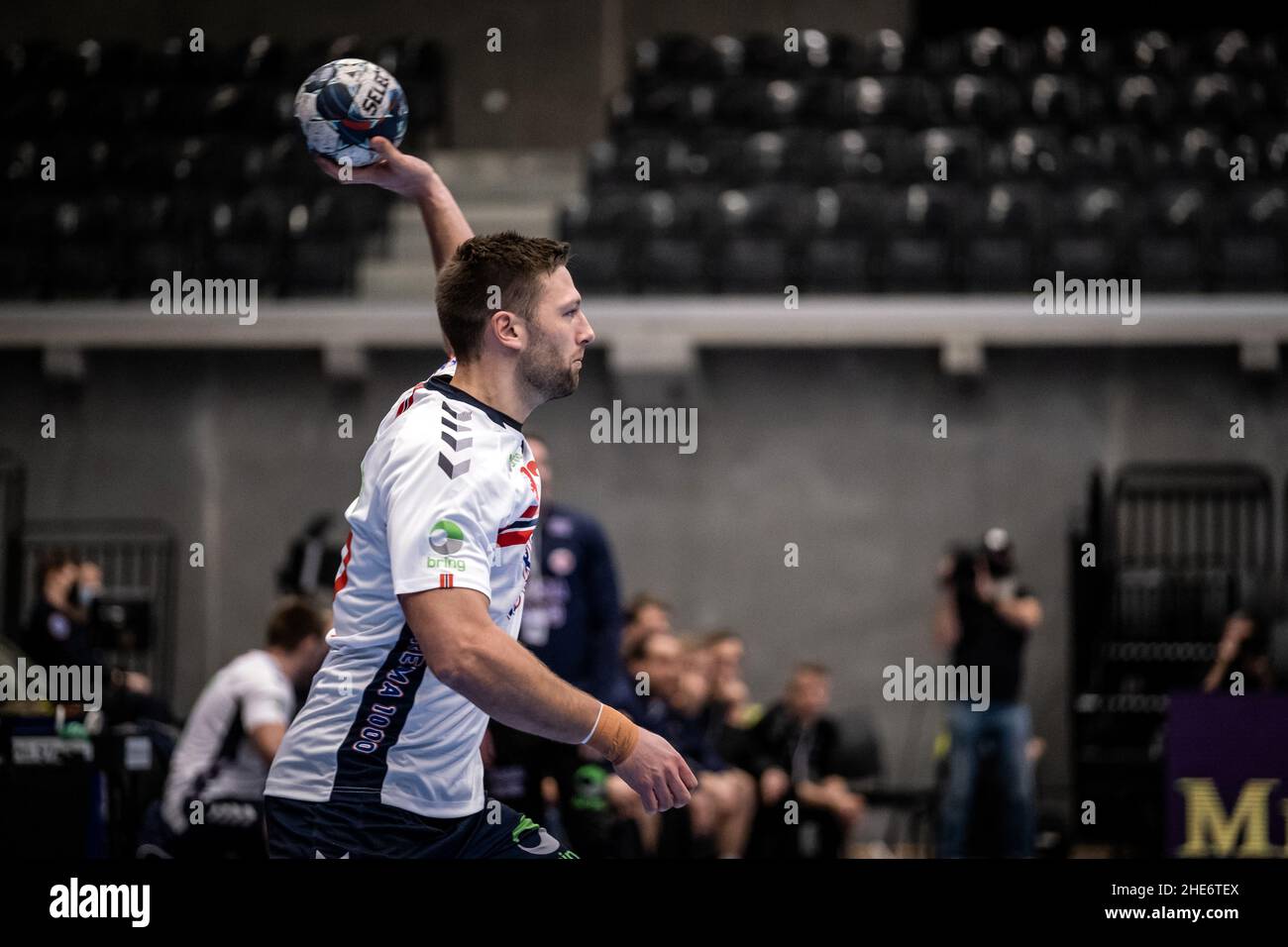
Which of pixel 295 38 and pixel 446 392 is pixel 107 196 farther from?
pixel 446 392

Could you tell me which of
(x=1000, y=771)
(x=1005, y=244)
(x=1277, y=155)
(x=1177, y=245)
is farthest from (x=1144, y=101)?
(x=1000, y=771)

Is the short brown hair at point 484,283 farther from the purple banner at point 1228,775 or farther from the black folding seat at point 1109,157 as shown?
the black folding seat at point 1109,157

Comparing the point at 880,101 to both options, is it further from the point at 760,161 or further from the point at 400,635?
the point at 400,635

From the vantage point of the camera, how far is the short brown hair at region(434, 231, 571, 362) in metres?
3.00

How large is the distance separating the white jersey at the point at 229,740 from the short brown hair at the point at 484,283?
2817mm

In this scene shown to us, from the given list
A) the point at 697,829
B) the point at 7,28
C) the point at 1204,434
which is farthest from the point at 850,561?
the point at 7,28

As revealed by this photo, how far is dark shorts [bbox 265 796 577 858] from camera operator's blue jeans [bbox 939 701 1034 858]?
542 cm

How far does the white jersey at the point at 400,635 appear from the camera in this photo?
2777mm

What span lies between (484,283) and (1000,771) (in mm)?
5721

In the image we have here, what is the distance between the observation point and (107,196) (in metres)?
11.6

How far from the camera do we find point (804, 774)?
8.57m

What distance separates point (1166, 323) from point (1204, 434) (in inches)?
37.5

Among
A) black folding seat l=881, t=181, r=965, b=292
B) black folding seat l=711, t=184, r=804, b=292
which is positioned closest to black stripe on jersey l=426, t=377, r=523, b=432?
black folding seat l=711, t=184, r=804, b=292

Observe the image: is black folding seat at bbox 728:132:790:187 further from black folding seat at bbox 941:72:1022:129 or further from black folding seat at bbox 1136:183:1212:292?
black folding seat at bbox 1136:183:1212:292
